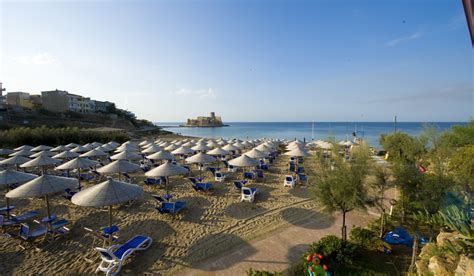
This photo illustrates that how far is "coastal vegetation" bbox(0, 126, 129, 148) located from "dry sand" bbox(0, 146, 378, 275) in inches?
662

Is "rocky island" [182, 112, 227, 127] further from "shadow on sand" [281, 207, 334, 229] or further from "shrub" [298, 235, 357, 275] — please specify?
"shrub" [298, 235, 357, 275]

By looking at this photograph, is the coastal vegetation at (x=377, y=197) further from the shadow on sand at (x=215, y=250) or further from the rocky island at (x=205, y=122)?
the rocky island at (x=205, y=122)

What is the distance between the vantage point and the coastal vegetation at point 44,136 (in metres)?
21.3

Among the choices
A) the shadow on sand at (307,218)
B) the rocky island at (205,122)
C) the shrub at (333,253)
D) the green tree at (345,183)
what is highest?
the rocky island at (205,122)

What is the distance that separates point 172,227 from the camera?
7.58 m

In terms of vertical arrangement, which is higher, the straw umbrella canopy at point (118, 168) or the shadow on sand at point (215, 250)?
the straw umbrella canopy at point (118, 168)

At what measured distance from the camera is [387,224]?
7.16 meters

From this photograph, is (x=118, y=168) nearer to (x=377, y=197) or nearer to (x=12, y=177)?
(x=12, y=177)

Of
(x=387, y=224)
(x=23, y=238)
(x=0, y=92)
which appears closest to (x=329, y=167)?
(x=387, y=224)

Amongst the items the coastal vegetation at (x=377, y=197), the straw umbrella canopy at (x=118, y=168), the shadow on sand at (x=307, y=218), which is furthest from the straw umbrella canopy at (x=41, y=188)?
the shadow on sand at (x=307, y=218)

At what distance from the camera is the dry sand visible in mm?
5688

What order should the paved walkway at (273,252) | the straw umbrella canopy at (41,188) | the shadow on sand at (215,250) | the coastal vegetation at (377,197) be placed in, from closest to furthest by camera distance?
the coastal vegetation at (377,197), the paved walkway at (273,252), the shadow on sand at (215,250), the straw umbrella canopy at (41,188)

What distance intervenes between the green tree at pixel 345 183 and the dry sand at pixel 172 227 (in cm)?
236

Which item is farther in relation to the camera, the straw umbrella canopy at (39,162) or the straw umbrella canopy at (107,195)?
the straw umbrella canopy at (39,162)
